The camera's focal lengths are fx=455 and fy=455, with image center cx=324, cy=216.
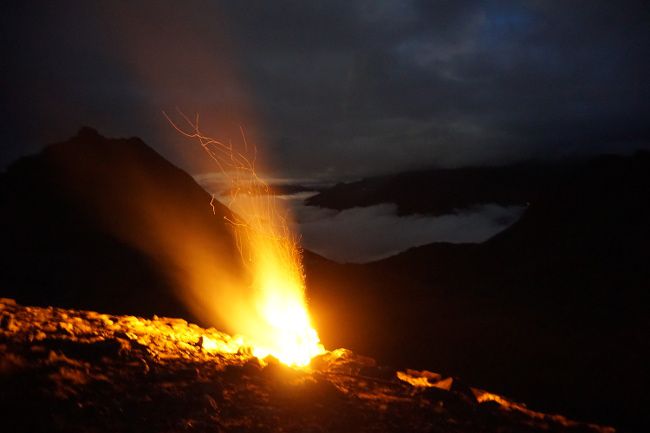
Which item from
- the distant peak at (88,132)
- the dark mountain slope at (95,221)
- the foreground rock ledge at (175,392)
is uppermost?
the distant peak at (88,132)

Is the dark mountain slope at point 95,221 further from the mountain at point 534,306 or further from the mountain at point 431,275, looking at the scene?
the mountain at point 534,306

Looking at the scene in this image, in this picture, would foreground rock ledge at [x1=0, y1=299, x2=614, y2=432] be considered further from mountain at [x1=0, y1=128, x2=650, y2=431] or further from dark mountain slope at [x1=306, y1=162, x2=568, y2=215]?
dark mountain slope at [x1=306, y1=162, x2=568, y2=215]

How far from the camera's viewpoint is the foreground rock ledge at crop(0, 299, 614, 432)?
674 cm

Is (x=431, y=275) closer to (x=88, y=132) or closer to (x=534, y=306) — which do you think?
(x=534, y=306)

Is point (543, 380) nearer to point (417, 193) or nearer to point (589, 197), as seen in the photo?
point (589, 197)

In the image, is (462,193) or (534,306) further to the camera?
(462,193)

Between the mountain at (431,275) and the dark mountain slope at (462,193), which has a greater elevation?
the dark mountain slope at (462,193)

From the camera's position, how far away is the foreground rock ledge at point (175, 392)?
265 inches

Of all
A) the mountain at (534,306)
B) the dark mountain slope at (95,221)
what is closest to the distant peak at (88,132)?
the dark mountain slope at (95,221)

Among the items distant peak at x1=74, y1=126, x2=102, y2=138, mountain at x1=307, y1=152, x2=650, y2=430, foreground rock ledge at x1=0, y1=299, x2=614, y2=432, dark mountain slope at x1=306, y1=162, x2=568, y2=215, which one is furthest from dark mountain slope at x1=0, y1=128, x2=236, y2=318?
dark mountain slope at x1=306, y1=162, x2=568, y2=215

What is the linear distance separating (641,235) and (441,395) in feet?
197

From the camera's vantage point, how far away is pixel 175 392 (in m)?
8.17

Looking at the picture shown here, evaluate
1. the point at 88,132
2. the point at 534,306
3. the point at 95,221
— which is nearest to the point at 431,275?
the point at 534,306

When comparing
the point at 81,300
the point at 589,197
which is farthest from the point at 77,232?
the point at 589,197
